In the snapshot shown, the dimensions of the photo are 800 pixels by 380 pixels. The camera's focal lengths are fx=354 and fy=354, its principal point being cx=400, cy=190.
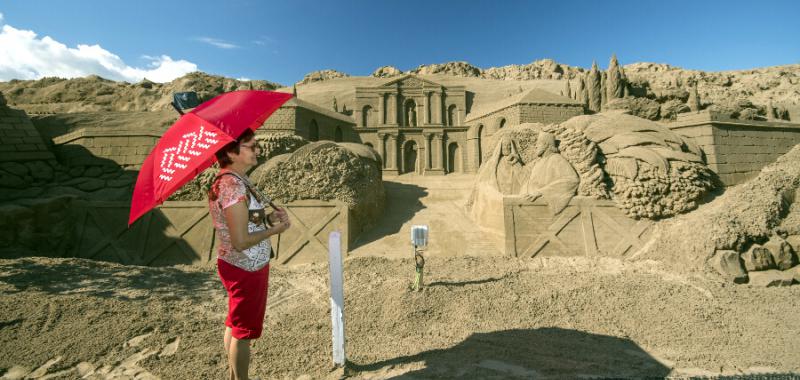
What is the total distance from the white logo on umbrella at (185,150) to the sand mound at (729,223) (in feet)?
29.1

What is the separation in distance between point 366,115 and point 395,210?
17.8 metres

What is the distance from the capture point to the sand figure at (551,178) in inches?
359

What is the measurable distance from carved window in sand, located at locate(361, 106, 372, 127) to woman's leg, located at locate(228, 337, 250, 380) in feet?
87.5

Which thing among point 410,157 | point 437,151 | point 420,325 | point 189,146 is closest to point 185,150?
point 189,146

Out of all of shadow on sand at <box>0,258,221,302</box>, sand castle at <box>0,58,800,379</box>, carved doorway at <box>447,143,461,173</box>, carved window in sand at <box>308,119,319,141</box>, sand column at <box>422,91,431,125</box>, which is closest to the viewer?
sand castle at <box>0,58,800,379</box>

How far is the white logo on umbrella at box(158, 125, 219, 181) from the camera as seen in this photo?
2205mm

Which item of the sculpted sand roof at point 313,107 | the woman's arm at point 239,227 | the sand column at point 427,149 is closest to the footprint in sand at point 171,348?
the woman's arm at point 239,227

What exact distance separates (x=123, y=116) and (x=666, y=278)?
26912 mm

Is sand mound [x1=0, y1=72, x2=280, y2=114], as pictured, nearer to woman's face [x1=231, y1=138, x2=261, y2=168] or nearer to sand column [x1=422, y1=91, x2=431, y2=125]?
sand column [x1=422, y1=91, x2=431, y2=125]

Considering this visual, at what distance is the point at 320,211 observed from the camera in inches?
396

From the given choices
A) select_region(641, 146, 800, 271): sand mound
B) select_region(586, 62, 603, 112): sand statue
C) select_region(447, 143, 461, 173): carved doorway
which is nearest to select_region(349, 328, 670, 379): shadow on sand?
select_region(641, 146, 800, 271): sand mound

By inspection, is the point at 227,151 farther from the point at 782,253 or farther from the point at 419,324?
the point at 782,253

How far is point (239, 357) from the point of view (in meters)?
2.66

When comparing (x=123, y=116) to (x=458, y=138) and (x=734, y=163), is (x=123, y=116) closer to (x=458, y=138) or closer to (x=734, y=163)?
(x=458, y=138)
